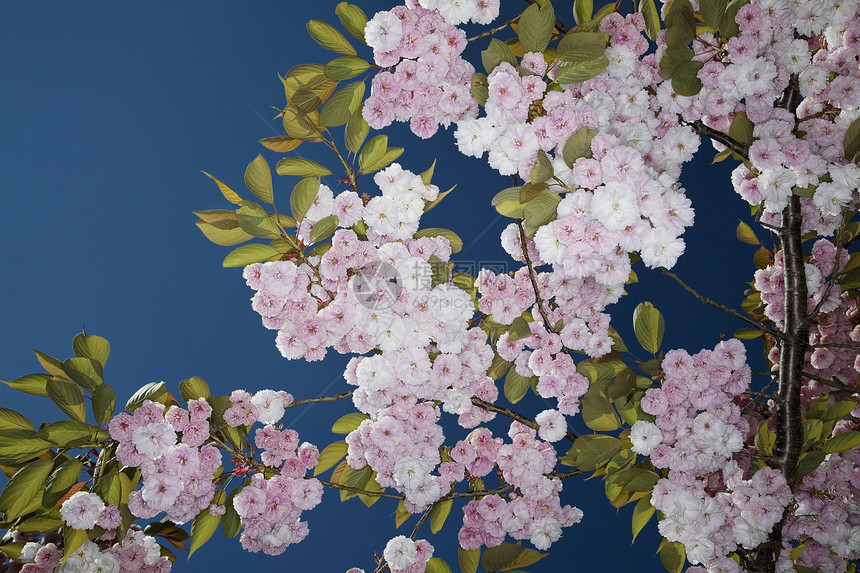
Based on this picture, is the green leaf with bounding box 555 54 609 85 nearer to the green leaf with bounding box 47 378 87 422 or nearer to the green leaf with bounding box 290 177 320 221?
the green leaf with bounding box 290 177 320 221

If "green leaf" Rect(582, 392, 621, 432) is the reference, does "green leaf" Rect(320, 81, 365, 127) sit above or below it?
above

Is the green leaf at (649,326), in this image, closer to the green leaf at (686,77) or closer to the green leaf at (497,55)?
the green leaf at (686,77)

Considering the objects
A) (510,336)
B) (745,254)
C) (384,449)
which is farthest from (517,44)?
(745,254)

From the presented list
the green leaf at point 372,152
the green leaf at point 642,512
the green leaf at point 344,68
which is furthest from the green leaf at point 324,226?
the green leaf at point 642,512

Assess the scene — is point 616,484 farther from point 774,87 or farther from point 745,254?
point 745,254

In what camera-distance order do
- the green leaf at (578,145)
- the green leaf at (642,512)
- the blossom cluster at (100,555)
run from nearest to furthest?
the green leaf at (578,145), the blossom cluster at (100,555), the green leaf at (642,512)

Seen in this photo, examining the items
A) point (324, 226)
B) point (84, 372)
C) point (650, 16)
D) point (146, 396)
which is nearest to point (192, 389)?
point (146, 396)

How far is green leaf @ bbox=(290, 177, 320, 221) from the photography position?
1.15 metres

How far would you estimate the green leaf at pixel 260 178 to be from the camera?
1151 mm

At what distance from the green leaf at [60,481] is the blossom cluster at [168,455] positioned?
Answer: 79 mm

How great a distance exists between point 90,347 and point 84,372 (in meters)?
0.06

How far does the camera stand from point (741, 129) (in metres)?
1.25

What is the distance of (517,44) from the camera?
1.30m

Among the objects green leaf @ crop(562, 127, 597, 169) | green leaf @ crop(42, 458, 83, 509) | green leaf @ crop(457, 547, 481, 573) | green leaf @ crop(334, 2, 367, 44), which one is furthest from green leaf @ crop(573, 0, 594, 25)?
green leaf @ crop(42, 458, 83, 509)
